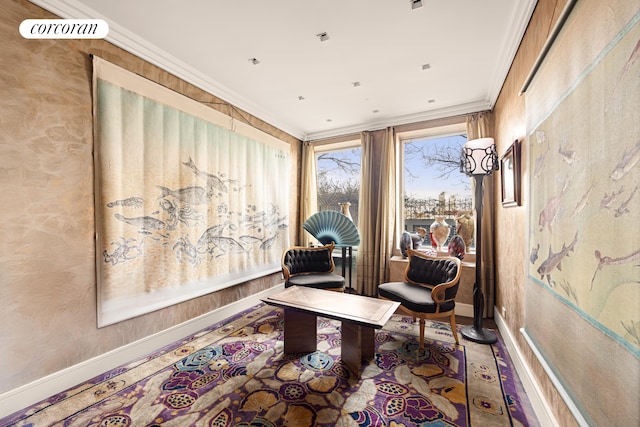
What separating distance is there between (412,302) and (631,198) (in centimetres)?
192

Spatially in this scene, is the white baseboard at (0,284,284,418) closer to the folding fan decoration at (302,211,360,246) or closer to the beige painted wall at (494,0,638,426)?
the folding fan decoration at (302,211,360,246)

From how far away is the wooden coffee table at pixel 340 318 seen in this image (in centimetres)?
204

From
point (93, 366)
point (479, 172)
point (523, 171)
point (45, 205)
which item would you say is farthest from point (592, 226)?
point (93, 366)

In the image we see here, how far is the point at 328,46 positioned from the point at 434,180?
2578mm

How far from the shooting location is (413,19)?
2.01 m

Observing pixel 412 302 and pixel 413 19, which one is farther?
pixel 412 302

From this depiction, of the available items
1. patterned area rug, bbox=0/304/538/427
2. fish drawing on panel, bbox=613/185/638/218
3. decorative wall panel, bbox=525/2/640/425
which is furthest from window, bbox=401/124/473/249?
fish drawing on panel, bbox=613/185/638/218

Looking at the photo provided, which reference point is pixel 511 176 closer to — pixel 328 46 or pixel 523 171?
pixel 523 171

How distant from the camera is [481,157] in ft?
9.07

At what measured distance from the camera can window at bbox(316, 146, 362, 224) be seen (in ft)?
15.2

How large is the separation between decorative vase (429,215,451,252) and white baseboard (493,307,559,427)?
128 centimetres

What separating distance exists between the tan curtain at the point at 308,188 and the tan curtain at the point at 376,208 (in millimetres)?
950

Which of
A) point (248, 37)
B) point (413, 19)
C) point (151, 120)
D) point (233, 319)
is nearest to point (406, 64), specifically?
point (413, 19)

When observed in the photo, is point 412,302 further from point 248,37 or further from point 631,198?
point 248,37
